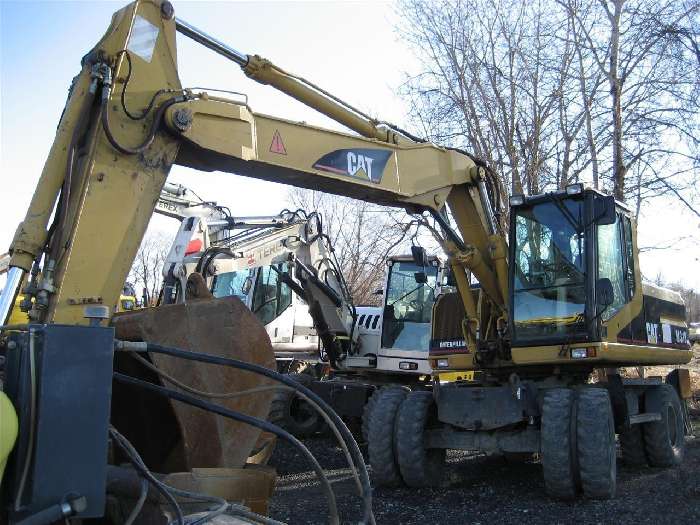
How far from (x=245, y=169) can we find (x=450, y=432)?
3.79m

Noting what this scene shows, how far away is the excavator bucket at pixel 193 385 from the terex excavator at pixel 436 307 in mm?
32

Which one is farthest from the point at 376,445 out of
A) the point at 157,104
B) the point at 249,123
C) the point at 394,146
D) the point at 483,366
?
the point at 157,104

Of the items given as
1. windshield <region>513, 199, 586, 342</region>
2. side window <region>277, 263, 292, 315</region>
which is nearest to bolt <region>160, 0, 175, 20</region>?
windshield <region>513, 199, 586, 342</region>

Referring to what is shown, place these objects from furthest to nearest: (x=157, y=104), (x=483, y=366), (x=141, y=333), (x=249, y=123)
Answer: (x=483, y=366) < (x=249, y=123) < (x=157, y=104) < (x=141, y=333)

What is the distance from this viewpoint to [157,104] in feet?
16.6

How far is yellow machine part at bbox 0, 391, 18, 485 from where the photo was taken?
2.06 meters

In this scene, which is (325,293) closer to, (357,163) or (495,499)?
(495,499)

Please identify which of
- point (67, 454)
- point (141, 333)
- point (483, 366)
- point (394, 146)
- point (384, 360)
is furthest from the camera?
point (384, 360)

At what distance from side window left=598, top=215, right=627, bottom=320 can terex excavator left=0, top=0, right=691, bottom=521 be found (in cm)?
3

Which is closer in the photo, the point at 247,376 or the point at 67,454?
the point at 67,454

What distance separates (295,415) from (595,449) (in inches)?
193

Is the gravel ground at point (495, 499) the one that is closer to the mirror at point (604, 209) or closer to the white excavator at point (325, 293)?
the white excavator at point (325, 293)

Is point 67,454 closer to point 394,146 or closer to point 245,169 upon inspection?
point 245,169

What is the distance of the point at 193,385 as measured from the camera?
149 inches
